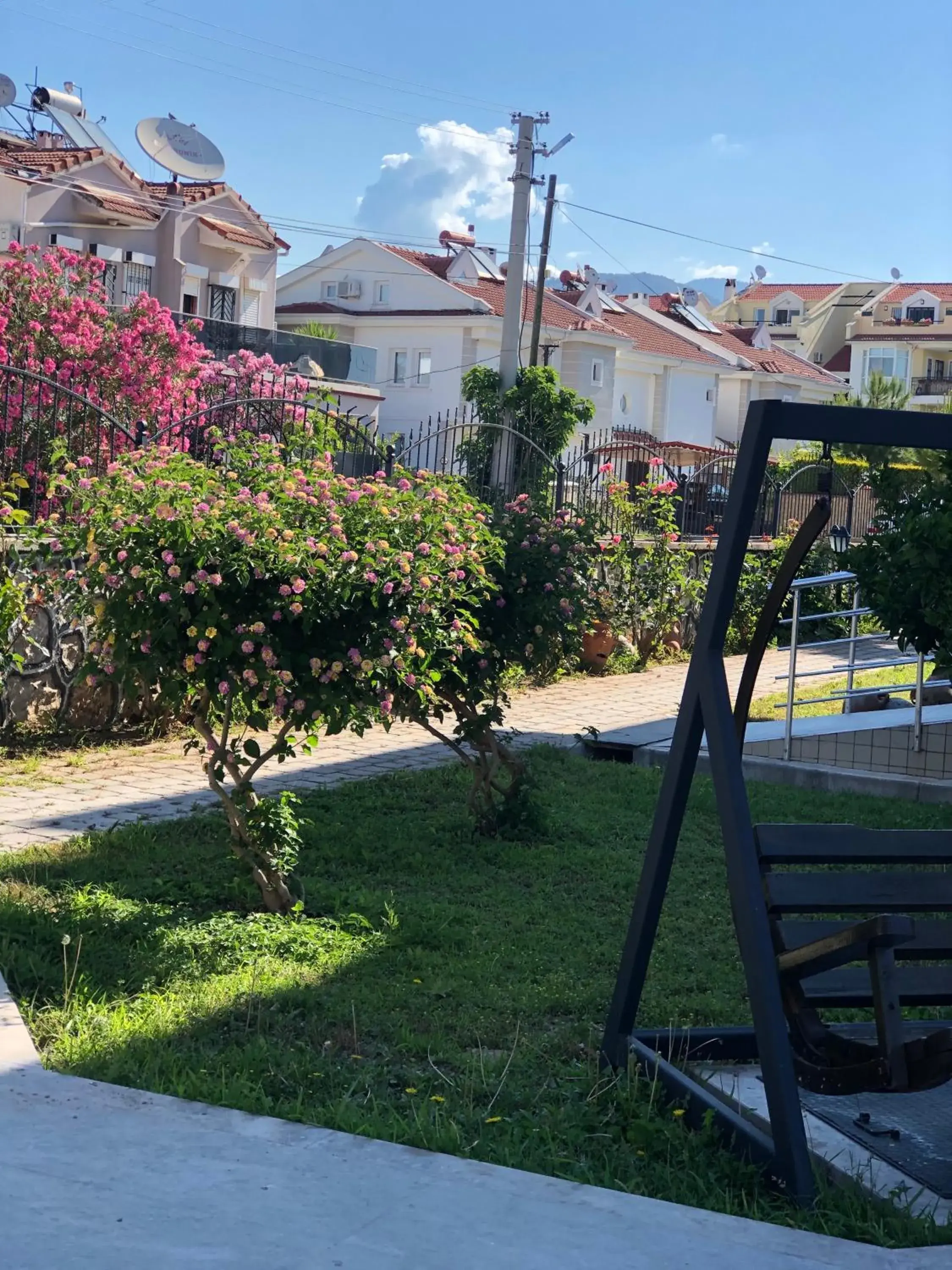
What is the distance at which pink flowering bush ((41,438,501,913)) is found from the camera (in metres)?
5.40

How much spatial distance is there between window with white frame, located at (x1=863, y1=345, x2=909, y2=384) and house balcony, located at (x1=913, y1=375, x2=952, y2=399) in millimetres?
609

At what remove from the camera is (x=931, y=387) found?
66500mm

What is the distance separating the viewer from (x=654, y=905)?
3.98 metres

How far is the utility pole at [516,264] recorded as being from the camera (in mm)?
24344

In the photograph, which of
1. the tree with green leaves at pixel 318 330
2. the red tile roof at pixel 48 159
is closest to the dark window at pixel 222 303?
the red tile roof at pixel 48 159

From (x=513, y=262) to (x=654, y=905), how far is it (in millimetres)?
21410

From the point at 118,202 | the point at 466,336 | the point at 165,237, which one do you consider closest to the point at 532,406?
the point at 165,237

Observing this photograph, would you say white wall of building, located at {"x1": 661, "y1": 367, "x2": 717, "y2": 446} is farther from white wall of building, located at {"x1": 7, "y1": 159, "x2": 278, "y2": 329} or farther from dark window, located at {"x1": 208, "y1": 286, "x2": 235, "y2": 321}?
dark window, located at {"x1": 208, "y1": 286, "x2": 235, "y2": 321}

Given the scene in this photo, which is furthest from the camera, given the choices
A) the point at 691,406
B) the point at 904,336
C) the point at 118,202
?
the point at 904,336

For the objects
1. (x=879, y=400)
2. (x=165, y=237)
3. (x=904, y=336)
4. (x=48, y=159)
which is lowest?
(x=165, y=237)

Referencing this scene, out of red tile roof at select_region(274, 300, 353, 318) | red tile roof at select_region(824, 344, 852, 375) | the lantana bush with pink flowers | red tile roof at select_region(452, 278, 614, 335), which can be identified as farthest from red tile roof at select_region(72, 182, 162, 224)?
red tile roof at select_region(824, 344, 852, 375)

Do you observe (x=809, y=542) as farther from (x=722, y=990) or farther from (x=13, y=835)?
(x=13, y=835)

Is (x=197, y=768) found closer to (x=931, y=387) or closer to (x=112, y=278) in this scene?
(x=112, y=278)

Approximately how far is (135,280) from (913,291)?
4899 centimetres
